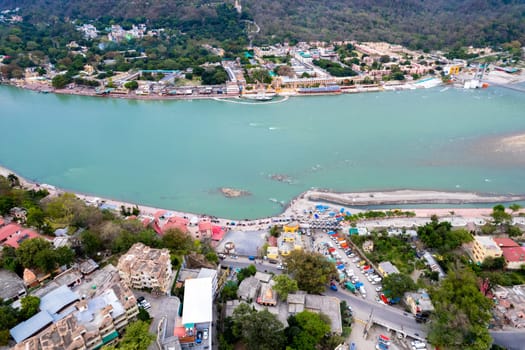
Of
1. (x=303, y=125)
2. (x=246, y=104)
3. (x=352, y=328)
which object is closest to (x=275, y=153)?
(x=303, y=125)

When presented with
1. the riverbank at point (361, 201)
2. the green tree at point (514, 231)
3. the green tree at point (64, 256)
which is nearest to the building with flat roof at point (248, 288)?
the riverbank at point (361, 201)

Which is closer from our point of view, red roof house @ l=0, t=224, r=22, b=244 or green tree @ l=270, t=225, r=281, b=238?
red roof house @ l=0, t=224, r=22, b=244

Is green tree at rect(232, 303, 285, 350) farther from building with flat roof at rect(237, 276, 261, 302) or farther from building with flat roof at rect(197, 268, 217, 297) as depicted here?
building with flat roof at rect(197, 268, 217, 297)

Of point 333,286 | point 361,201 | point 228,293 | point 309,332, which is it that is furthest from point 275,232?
point 309,332

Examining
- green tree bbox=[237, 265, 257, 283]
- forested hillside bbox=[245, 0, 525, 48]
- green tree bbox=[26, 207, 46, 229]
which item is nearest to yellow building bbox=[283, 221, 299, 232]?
green tree bbox=[237, 265, 257, 283]

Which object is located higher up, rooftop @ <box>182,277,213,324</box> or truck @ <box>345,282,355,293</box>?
rooftop @ <box>182,277,213,324</box>

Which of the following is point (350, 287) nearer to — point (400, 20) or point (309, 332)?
point (309, 332)

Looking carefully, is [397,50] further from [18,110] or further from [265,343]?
[265,343]
